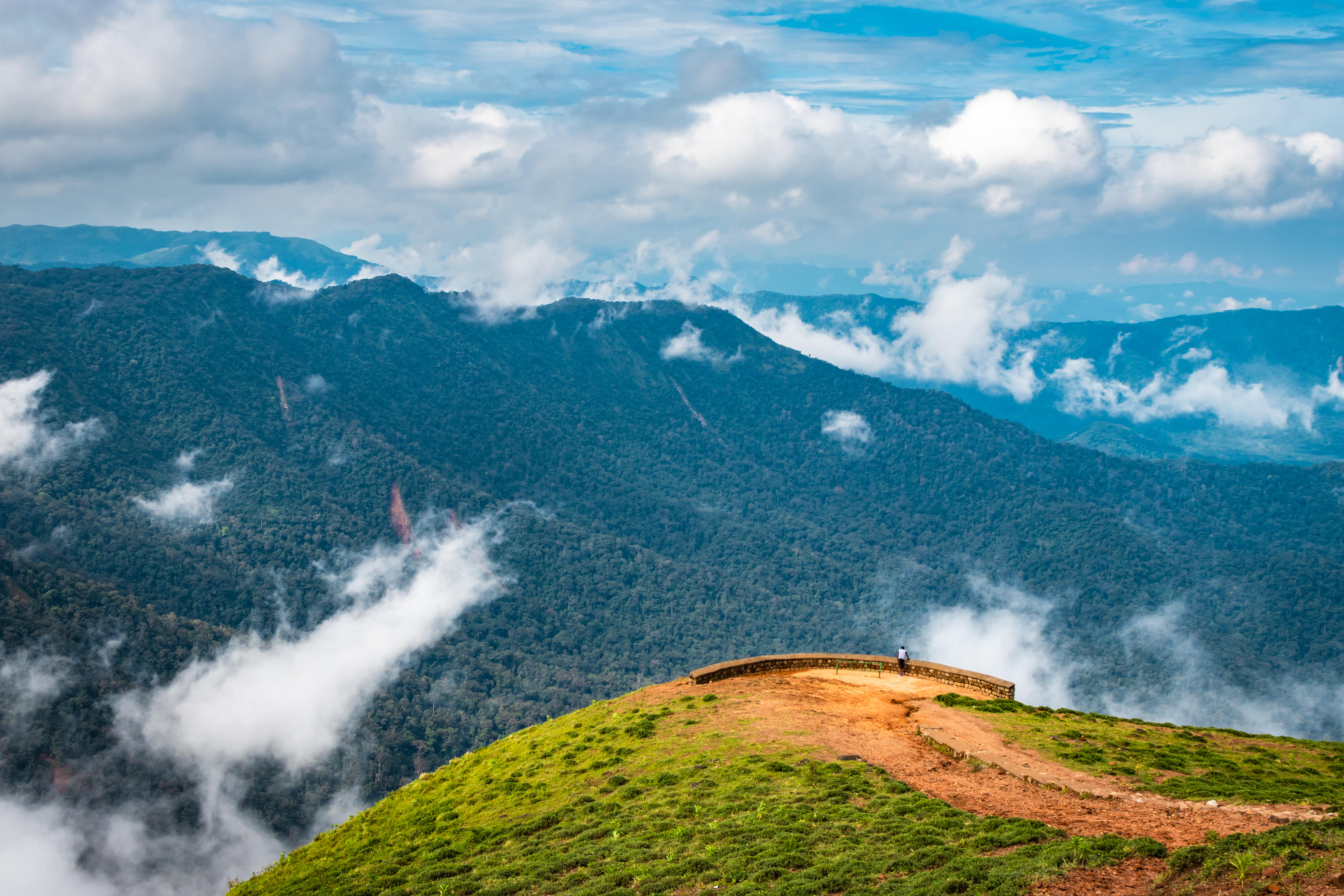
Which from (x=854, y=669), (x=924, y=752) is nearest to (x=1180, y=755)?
(x=924, y=752)

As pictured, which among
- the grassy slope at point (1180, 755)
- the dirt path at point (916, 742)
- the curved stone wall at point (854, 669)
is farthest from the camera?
the curved stone wall at point (854, 669)

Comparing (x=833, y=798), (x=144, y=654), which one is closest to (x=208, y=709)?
(x=144, y=654)

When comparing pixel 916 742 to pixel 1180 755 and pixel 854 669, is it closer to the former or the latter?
pixel 1180 755

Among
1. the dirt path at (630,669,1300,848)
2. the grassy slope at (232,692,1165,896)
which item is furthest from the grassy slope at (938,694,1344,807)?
the grassy slope at (232,692,1165,896)

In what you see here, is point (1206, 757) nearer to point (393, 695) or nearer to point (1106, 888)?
point (1106, 888)

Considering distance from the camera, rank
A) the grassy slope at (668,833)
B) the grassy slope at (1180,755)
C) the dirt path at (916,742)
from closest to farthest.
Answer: the grassy slope at (668,833) < the dirt path at (916,742) < the grassy slope at (1180,755)

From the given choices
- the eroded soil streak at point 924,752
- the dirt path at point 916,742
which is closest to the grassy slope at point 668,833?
the eroded soil streak at point 924,752

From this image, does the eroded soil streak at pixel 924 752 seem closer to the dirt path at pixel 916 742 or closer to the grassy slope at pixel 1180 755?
the dirt path at pixel 916 742
